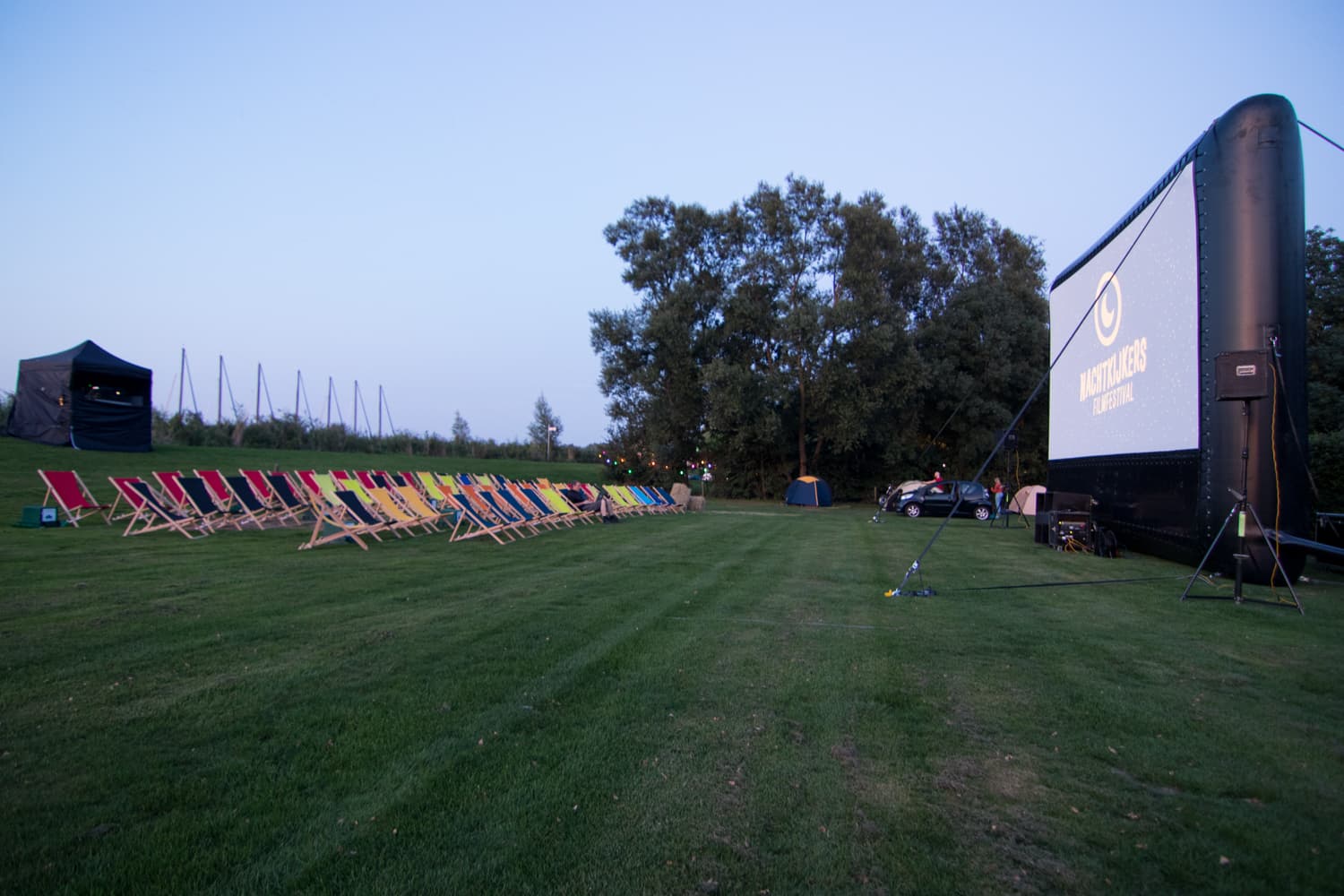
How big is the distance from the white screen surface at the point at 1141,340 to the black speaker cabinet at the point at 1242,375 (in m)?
0.92

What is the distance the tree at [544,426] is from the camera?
49781 mm

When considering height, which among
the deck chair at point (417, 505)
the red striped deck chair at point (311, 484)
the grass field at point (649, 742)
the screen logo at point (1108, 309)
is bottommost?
the grass field at point (649, 742)

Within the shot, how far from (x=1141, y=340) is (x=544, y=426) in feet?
150

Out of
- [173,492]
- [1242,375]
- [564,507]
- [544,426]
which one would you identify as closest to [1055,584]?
[1242,375]

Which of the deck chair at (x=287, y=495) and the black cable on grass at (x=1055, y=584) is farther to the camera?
the deck chair at (x=287, y=495)

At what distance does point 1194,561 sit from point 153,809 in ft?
32.5

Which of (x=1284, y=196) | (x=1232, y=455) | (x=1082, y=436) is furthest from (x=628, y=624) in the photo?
(x=1082, y=436)

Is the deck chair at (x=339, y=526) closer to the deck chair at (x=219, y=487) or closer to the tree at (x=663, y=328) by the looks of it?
the deck chair at (x=219, y=487)

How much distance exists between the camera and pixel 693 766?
10.2 ft

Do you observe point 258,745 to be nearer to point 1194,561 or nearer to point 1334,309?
point 1194,561

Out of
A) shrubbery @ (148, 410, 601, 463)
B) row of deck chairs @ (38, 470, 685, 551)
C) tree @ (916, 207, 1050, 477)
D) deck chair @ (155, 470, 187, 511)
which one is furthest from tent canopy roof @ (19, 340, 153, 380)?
tree @ (916, 207, 1050, 477)

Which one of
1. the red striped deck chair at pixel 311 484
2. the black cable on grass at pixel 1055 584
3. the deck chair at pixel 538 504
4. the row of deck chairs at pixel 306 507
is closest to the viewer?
the black cable on grass at pixel 1055 584

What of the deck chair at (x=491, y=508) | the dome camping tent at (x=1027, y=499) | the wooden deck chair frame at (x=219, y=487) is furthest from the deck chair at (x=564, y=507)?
the dome camping tent at (x=1027, y=499)

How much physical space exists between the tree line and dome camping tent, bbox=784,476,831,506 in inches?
59.3
